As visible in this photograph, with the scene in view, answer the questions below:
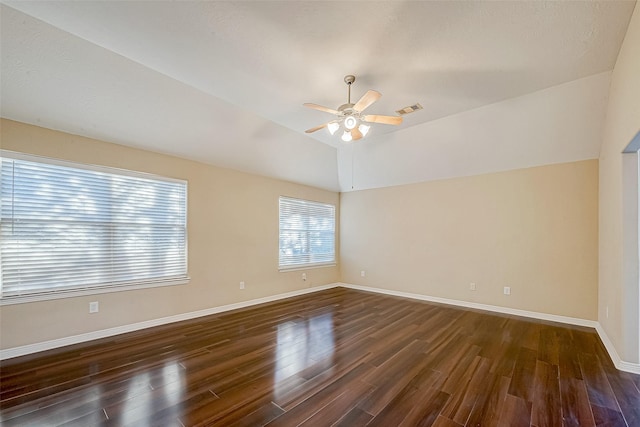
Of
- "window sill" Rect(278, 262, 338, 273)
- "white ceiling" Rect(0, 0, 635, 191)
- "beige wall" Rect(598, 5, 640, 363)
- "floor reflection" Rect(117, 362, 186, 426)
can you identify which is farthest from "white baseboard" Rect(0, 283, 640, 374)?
"white ceiling" Rect(0, 0, 635, 191)

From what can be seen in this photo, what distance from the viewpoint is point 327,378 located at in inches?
97.5

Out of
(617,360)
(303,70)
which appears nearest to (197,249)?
(303,70)

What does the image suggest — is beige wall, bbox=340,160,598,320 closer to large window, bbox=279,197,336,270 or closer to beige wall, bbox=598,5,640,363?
beige wall, bbox=598,5,640,363

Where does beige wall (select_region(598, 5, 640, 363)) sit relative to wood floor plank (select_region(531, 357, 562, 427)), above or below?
above

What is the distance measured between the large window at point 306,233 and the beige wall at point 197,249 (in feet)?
0.67

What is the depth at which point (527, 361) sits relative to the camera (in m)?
2.82

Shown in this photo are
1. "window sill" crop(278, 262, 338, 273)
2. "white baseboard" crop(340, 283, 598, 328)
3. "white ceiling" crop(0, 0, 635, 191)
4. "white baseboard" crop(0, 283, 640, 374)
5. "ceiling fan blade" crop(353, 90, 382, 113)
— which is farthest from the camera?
"window sill" crop(278, 262, 338, 273)

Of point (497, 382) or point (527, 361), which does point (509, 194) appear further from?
point (497, 382)

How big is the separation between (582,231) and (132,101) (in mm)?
6308

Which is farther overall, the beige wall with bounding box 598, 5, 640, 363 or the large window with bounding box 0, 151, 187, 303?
the large window with bounding box 0, 151, 187, 303

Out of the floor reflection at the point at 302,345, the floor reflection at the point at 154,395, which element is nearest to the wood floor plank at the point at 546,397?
the floor reflection at the point at 302,345

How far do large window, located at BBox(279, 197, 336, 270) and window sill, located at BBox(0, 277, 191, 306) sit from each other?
2.24 metres

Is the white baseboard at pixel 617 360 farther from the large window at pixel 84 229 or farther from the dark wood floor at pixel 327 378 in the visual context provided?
the large window at pixel 84 229

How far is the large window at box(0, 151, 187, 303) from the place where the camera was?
2.94 m
